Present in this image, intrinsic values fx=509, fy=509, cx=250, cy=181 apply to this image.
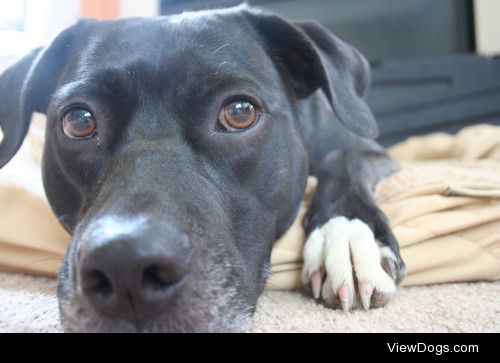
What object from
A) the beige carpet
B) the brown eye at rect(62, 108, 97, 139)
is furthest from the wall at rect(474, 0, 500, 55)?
the brown eye at rect(62, 108, 97, 139)

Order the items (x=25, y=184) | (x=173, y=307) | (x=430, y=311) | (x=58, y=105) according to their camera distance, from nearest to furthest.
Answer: (x=173, y=307), (x=430, y=311), (x=58, y=105), (x=25, y=184)

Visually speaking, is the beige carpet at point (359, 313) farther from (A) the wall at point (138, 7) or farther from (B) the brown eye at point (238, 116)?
(A) the wall at point (138, 7)

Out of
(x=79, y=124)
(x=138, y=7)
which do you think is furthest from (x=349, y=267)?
(x=138, y=7)

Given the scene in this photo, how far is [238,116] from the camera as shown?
51.7 inches

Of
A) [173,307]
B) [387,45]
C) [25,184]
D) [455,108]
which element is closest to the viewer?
[173,307]

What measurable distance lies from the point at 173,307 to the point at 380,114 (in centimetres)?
346

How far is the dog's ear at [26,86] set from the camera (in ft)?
4.96

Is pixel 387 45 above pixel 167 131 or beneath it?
beneath

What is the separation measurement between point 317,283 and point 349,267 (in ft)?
0.32

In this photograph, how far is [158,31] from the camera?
1.40 meters

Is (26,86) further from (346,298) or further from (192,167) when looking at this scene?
(346,298)

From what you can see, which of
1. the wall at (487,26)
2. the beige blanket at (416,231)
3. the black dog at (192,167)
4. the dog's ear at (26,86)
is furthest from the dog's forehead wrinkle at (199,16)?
the wall at (487,26)

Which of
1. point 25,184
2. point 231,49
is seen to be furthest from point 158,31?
point 25,184
